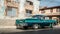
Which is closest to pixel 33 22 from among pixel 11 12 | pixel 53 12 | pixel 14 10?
pixel 11 12

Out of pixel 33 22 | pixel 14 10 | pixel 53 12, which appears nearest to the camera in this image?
pixel 33 22

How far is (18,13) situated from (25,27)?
10.7 metres

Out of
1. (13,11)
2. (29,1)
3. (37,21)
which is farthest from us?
(29,1)

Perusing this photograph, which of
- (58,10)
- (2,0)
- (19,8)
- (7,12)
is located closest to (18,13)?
(19,8)

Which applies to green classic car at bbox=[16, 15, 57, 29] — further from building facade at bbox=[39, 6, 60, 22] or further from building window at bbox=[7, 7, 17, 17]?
building facade at bbox=[39, 6, 60, 22]

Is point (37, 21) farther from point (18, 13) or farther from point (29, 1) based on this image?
point (29, 1)

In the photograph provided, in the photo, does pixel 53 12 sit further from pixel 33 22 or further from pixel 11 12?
pixel 33 22

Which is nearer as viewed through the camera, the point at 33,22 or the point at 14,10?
the point at 33,22

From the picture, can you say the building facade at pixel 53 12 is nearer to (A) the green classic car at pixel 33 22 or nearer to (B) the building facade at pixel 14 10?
(B) the building facade at pixel 14 10

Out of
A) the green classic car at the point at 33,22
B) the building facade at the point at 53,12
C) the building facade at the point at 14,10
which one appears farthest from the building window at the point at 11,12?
the building facade at the point at 53,12

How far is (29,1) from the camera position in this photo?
3459 cm

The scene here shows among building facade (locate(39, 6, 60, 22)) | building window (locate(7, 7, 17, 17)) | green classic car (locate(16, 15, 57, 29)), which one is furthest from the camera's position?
building facade (locate(39, 6, 60, 22))

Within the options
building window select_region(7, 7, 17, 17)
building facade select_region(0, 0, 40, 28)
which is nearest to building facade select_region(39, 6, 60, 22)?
building facade select_region(0, 0, 40, 28)

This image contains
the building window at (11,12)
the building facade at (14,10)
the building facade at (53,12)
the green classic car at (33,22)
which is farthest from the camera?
the building facade at (53,12)
